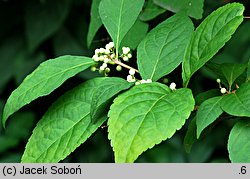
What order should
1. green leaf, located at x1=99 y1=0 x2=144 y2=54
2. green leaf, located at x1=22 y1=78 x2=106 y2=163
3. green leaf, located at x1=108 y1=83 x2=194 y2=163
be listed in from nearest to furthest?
green leaf, located at x1=108 y1=83 x2=194 y2=163 → green leaf, located at x1=22 y1=78 x2=106 y2=163 → green leaf, located at x1=99 y1=0 x2=144 y2=54

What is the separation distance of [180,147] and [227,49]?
0.50 meters

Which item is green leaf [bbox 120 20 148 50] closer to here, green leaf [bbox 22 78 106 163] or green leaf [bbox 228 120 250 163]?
green leaf [bbox 22 78 106 163]

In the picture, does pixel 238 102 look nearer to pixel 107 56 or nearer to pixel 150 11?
pixel 107 56

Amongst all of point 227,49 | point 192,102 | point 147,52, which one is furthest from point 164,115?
point 227,49

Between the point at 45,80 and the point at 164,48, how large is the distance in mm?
228

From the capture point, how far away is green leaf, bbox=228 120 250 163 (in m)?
0.76

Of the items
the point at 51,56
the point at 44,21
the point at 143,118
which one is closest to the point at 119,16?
the point at 143,118

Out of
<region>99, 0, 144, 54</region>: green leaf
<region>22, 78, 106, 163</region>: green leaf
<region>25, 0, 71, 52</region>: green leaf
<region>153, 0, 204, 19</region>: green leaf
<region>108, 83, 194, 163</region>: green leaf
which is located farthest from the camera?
<region>25, 0, 71, 52</region>: green leaf

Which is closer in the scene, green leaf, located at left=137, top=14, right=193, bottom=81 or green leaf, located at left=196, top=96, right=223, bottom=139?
green leaf, located at left=196, top=96, right=223, bottom=139

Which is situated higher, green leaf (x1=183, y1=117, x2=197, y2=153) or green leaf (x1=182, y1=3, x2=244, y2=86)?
green leaf (x1=182, y1=3, x2=244, y2=86)

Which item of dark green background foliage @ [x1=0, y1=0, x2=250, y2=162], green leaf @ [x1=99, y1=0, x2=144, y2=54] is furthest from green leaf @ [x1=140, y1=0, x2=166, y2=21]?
dark green background foliage @ [x1=0, y1=0, x2=250, y2=162]

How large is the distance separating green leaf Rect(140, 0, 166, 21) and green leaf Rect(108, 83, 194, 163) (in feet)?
1.22

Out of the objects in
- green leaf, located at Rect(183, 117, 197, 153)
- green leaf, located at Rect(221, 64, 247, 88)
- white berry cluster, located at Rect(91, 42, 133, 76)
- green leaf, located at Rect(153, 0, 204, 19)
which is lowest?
green leaf, located at Rect(183, 117, 197, 153)

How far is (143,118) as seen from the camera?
28.9 inches
